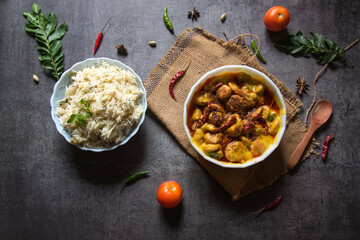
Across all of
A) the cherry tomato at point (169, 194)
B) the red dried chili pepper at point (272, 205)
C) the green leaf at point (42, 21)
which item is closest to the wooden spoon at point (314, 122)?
the red dried chili pepper at point (272, 205)

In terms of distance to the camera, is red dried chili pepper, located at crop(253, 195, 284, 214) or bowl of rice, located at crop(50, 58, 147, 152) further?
red dried chili pepper, located at crop(253, 195, 284, 214)

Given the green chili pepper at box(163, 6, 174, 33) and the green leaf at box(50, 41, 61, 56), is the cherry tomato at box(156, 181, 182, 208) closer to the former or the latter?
the green chili pepper at box(163, 6, 174, 33)

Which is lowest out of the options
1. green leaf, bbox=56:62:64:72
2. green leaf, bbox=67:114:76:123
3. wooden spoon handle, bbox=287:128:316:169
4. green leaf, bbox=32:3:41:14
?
wooden spoon handle, bbox=287:128:316:169

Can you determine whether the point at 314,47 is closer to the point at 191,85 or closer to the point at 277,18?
the point at 277,18

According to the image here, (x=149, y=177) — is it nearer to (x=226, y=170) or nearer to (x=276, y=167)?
(x=226, y=170)

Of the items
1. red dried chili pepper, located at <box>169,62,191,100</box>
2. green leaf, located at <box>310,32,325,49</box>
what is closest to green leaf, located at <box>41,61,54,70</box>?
red dried chili pepper, located at <box>169,62,191,100</box>

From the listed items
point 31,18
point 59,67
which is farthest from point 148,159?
point 31,18
